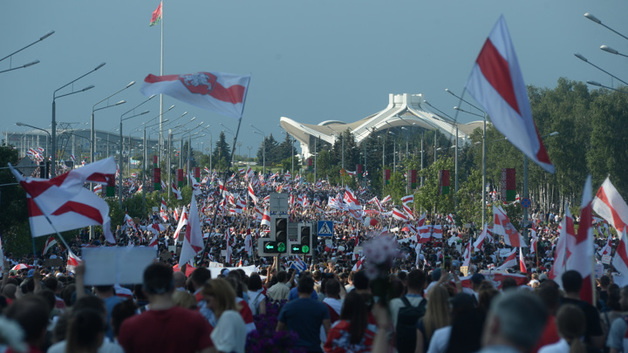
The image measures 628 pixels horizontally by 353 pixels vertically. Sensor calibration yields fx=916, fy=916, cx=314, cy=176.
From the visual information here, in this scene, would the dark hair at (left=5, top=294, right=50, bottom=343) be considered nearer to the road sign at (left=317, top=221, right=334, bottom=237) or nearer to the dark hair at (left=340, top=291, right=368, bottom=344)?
the dark hair at (left=340, top=291, right=368, bottom=344)

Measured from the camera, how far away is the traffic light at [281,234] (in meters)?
18.9

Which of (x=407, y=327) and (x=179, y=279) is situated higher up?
(x=179, y=279)

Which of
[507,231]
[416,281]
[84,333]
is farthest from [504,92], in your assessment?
[507,231]

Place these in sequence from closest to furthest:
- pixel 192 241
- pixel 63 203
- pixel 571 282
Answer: pixel 571 282
pixel 63 203
pixel 192 241

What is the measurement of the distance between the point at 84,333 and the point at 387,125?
160 m

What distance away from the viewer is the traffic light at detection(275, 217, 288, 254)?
18.9 meters

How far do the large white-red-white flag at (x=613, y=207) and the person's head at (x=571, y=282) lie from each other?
6.15 metres

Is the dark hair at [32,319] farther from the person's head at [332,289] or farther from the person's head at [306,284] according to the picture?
the person's head at [332,289]

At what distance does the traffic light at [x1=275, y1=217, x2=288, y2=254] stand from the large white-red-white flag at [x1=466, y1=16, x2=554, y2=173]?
1086 cm

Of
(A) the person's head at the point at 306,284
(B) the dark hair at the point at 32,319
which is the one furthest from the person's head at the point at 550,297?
(B) the dark hair at the point at 32,319

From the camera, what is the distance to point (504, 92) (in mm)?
8414

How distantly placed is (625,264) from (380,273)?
→ 24.1 ft

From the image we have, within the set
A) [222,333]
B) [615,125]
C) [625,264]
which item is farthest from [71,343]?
[615,125]

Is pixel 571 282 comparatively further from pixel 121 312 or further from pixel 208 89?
pixel 208 89
